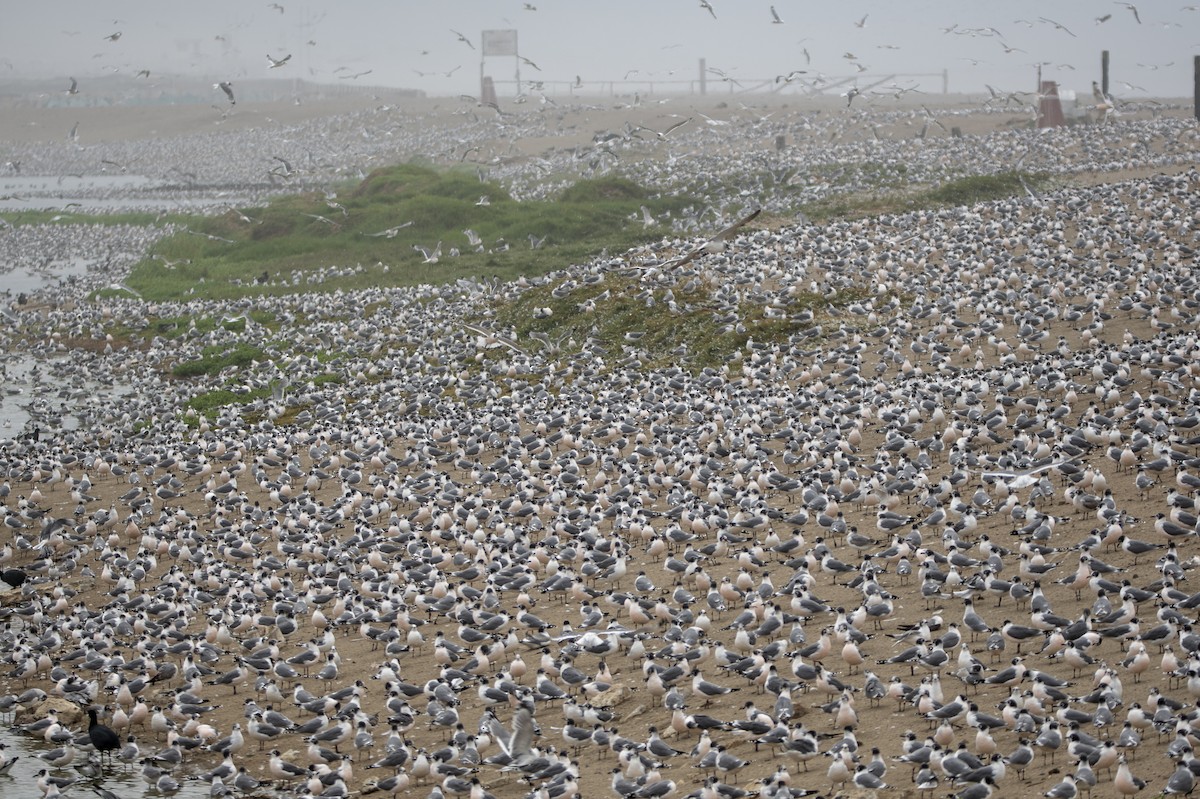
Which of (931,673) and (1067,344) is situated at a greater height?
(1067,344)

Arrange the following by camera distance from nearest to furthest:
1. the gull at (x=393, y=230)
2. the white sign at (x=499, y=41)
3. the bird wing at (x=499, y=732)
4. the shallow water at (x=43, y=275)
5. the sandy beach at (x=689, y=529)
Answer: the bird wing at (x=499, y=732)
the sandy beach at (x=689, y=529)
the gull at (x=393, y=230)
the shallow water at (x=43, y=275)
the white sign at (x=499, y=41)

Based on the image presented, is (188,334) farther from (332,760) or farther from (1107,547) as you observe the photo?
(1107,547)

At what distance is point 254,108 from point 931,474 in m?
117

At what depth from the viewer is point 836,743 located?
40.4 ft

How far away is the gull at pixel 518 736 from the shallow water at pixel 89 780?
11.0 ft

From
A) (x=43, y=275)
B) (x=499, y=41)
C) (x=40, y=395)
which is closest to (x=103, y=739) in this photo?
(x=40, y=395)

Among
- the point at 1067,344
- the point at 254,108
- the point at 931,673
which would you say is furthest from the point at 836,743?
the point at 254,108

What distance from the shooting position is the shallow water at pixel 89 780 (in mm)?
14188

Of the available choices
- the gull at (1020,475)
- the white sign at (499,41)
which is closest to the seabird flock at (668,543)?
the gull at (1020,475)

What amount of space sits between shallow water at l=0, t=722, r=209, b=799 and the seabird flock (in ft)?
0.39

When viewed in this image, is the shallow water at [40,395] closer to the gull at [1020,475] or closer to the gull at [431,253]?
the gull at [431,253]

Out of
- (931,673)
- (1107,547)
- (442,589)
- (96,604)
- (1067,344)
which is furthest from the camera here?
(1067,344)

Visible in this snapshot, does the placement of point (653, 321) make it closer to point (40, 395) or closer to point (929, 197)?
point (929, 197)

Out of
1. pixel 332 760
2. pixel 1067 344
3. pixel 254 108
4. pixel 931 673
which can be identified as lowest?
pixel 332 760
